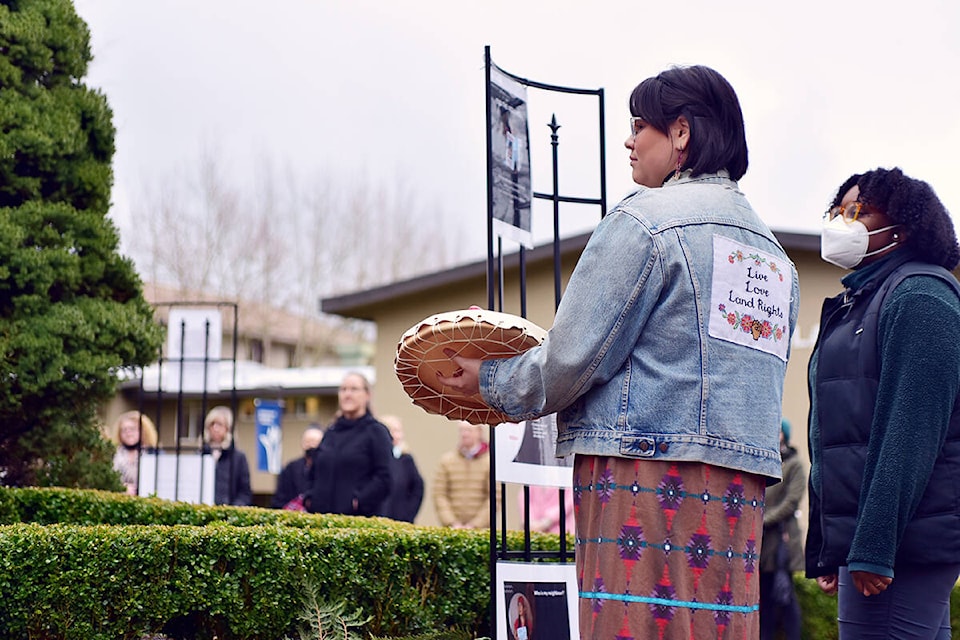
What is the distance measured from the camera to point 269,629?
4.32 meters

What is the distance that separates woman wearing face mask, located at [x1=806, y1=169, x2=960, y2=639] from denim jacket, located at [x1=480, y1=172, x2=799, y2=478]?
1.77 feet

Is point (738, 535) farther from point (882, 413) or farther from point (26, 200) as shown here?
point (26, 200)

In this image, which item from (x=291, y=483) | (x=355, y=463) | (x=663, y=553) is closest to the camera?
(x=663, y=553)

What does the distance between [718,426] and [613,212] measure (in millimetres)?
546

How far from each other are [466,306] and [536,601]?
39.0 feet

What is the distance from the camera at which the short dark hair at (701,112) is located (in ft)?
9.80

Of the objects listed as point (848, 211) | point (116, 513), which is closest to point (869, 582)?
point (848, 211)

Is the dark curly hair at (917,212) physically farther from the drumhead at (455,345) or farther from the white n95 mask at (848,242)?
the drumhead at (455,345)

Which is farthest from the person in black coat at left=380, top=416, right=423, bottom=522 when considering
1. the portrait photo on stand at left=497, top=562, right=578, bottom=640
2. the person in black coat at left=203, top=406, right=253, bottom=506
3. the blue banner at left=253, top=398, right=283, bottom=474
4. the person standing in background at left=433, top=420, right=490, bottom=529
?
the blue banner at left=253, top=398, right=283, bottom=474

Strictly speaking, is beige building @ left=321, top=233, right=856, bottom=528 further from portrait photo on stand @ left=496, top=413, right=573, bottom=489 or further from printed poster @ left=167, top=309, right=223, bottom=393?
portrait photo on stand @ left=496, top=413, right=573, bottom=489

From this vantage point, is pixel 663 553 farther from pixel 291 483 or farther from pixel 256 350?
pixel 256 350

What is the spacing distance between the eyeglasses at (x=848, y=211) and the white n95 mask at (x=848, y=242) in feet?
0.05

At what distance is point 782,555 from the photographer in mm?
8719

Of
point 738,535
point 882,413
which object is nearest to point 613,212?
point 738,535
